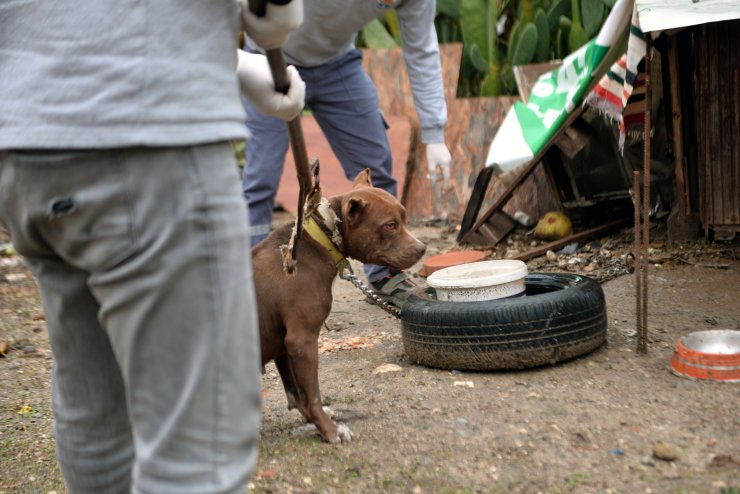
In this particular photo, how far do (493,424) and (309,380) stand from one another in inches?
29.1

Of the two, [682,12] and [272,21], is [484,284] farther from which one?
[272,21]

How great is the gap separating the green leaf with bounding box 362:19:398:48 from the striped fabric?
4668 mm

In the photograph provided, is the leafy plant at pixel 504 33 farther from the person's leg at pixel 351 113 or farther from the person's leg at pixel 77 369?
the person's leg at pixel 77 369

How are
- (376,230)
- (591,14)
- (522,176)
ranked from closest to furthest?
(376,230) → (522,176) → (591,14)

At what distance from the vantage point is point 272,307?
327cm

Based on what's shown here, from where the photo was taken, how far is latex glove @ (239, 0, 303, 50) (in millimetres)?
1818

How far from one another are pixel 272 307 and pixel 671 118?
13.4 feet

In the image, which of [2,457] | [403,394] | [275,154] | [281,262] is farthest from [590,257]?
[2,457]

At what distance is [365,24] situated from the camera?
528 cm

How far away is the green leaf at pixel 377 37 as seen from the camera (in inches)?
404

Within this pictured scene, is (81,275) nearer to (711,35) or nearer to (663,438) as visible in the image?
(663,438)

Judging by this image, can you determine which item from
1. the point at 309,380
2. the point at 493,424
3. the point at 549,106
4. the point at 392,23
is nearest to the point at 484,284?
the point at 493,424

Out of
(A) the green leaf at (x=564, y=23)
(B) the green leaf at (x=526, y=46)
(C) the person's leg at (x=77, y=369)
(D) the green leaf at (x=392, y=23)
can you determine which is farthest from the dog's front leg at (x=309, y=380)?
(D) the green leaf at (x=392, y=23)

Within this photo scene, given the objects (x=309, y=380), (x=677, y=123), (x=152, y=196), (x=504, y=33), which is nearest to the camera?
(x=152, y=196)
